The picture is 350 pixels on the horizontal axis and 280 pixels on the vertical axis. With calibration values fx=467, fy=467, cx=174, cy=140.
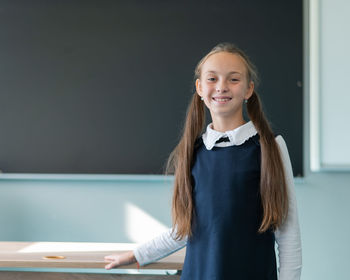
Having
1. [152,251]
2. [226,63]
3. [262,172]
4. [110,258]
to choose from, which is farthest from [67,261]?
[226,63]

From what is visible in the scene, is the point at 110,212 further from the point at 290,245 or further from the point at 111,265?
the point at 290,245

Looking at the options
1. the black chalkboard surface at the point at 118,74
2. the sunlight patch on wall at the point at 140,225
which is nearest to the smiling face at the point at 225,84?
the black chalkboard surface at the point at 118,74

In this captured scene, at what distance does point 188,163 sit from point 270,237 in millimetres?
351

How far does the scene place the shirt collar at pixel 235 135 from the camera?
4.89 ft

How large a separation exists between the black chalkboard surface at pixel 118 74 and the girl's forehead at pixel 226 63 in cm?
175

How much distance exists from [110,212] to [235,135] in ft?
6.67

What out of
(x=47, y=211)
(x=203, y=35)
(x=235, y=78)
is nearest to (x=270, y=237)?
(x=235, y=78)

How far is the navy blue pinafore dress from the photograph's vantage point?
54.9 inches

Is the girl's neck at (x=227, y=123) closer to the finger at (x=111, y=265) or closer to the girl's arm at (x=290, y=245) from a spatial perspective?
the girl's arm at (x=290, y=245)

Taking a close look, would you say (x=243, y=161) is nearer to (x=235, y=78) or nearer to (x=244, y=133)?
(x=244, y=133)

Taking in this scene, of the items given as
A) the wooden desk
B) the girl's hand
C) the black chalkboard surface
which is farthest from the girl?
the black chalkboard surface

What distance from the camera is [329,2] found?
3.18 m

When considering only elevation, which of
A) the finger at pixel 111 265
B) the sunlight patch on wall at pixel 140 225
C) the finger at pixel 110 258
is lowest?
the sunlight patch on wall at pixel 140 225

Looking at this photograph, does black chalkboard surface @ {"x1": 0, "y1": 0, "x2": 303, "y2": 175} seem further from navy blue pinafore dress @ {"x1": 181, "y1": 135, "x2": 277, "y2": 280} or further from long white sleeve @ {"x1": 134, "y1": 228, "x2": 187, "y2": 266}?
navy blue pinafore dress @ {"x1": 181, "y1": 135, "x2": 277, "y2": 280}
